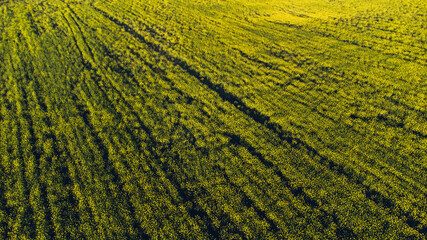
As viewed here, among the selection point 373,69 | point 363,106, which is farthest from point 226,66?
point 373,69

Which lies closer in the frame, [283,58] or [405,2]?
[283,58]

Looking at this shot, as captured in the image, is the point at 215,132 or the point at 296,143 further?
the point at 215,132

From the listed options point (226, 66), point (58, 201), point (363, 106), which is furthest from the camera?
point (226, 66)

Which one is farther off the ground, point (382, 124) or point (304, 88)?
point (304, 88)

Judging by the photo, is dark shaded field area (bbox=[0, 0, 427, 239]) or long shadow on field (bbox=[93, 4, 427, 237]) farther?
dark shaded field area (bbox=[0, 0, 427, 239])

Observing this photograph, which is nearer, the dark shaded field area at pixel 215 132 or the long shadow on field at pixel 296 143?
the long shadow on field at pixel 296 143

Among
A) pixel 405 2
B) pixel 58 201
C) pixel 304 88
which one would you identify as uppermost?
pixel 405 2

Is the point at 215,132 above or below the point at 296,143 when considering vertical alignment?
below

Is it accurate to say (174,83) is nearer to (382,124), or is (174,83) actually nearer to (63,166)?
(63,166)

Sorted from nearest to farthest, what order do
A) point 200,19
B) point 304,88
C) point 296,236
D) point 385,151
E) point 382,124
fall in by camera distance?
point 296,236
point 385,151
point 382,124
point 304,88
point 200,19

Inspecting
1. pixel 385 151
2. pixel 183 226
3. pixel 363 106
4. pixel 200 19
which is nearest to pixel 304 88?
pixel 363 106
